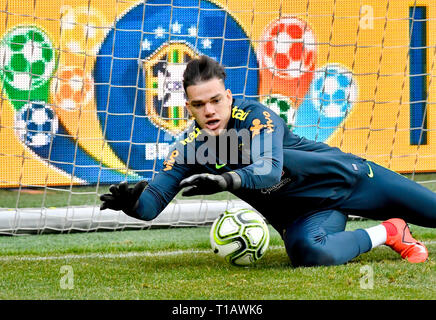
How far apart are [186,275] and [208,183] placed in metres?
0.73

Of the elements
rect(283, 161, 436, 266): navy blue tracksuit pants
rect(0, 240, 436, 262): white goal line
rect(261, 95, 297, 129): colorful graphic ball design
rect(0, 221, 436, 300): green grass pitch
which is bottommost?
rect(0, 240, 436, 262): white goal line

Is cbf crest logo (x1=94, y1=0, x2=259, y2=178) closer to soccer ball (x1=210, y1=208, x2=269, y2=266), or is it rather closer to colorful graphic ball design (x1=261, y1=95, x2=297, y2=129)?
colorful graphic ball design (x1=261, y1=95, x2=297, y2=129)

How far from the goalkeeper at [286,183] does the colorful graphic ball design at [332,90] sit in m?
2.65

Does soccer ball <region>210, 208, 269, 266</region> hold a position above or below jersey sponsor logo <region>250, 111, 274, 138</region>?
below

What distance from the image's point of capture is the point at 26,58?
260 inches

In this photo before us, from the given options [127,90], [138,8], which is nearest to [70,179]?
[127,90]

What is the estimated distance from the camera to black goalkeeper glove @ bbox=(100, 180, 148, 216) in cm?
388

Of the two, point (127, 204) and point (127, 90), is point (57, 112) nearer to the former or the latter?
point (127, 90)

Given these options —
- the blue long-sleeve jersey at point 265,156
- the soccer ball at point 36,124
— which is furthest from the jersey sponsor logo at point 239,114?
the soccer ball at point 36,124

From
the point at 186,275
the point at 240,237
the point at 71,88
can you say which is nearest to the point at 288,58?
the point at 71,88

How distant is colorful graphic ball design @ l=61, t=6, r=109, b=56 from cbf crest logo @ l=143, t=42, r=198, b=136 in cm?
50

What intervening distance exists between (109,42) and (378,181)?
3360 mm

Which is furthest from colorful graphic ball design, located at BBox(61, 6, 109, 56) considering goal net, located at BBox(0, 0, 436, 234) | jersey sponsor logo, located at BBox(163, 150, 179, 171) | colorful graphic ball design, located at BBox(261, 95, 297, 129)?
jersey sponsor logo, located at BBox(163, 150, 179, 171)
